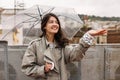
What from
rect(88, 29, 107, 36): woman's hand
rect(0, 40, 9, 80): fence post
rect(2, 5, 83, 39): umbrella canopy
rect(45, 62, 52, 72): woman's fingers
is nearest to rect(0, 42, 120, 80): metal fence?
rect(0, 40, 9, 80): fence post

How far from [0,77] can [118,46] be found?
1924 millimetres

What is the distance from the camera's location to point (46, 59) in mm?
3668

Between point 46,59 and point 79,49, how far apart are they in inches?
13.3

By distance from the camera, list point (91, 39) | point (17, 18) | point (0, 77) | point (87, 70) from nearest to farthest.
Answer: point (91, 39), point (0, 77), point (87, 70), point (17, 18)

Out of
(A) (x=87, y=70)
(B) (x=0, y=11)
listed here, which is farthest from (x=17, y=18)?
(B) (x=0, y=11)

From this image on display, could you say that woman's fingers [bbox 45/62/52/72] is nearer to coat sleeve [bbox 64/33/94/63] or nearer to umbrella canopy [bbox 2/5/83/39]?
coat sleeve [bbox 64/33/94/63]

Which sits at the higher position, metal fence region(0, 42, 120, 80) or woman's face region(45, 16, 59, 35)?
woman's face region(45, 16, 59, 35)

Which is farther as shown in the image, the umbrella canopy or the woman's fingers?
the umbrella canopy

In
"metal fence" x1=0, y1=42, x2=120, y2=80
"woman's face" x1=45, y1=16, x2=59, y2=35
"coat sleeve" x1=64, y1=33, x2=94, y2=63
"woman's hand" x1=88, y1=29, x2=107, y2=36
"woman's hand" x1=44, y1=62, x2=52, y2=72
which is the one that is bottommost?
"metal fence" x1=0, y1=42, x2=120, y2=80

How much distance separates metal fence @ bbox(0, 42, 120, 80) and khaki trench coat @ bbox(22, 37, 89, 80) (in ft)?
4.43

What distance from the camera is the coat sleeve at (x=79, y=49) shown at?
11.7 ft

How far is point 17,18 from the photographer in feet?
22.3

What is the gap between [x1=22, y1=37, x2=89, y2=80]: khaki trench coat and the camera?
12.0 feet

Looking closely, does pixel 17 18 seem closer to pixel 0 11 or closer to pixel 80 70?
pixel 80 70
